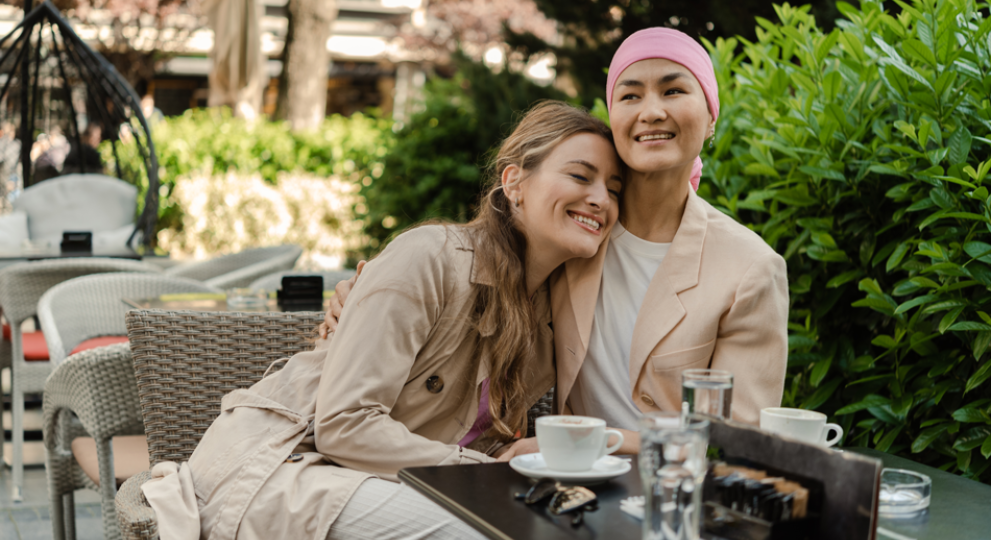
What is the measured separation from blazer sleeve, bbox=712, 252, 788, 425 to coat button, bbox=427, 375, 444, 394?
665 mm

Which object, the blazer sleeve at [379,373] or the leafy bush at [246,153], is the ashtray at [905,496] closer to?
the blazer sleeve at [379,373]

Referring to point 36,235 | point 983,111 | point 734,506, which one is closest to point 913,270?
point 983,111

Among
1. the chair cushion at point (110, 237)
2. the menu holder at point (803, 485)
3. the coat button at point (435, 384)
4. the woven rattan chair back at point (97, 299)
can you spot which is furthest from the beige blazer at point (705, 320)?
the chair cushion at point (110, 237)

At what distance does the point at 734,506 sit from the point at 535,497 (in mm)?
318

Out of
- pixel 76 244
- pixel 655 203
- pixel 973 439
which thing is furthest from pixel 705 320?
pixel 76 244

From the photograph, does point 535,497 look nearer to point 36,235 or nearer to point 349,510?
point 349,510

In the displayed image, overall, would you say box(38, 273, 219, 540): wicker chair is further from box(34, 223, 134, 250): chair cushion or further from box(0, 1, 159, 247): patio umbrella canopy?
box(34, 223, 134, 250): chair cushion

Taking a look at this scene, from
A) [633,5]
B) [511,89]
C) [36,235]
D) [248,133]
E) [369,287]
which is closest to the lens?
[369,287]

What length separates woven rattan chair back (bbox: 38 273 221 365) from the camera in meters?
4.00

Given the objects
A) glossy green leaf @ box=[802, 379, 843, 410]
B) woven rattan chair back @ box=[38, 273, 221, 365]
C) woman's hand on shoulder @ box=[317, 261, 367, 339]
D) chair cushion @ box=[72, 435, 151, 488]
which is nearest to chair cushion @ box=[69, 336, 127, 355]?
woven rattan chair back @ box=[38, 273, 221, 365]

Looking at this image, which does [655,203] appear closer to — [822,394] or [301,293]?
[822,394]

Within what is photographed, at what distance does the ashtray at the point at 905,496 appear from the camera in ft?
4.76

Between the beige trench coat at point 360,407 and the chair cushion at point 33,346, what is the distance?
295 centimetres

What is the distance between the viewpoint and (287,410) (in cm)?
211
